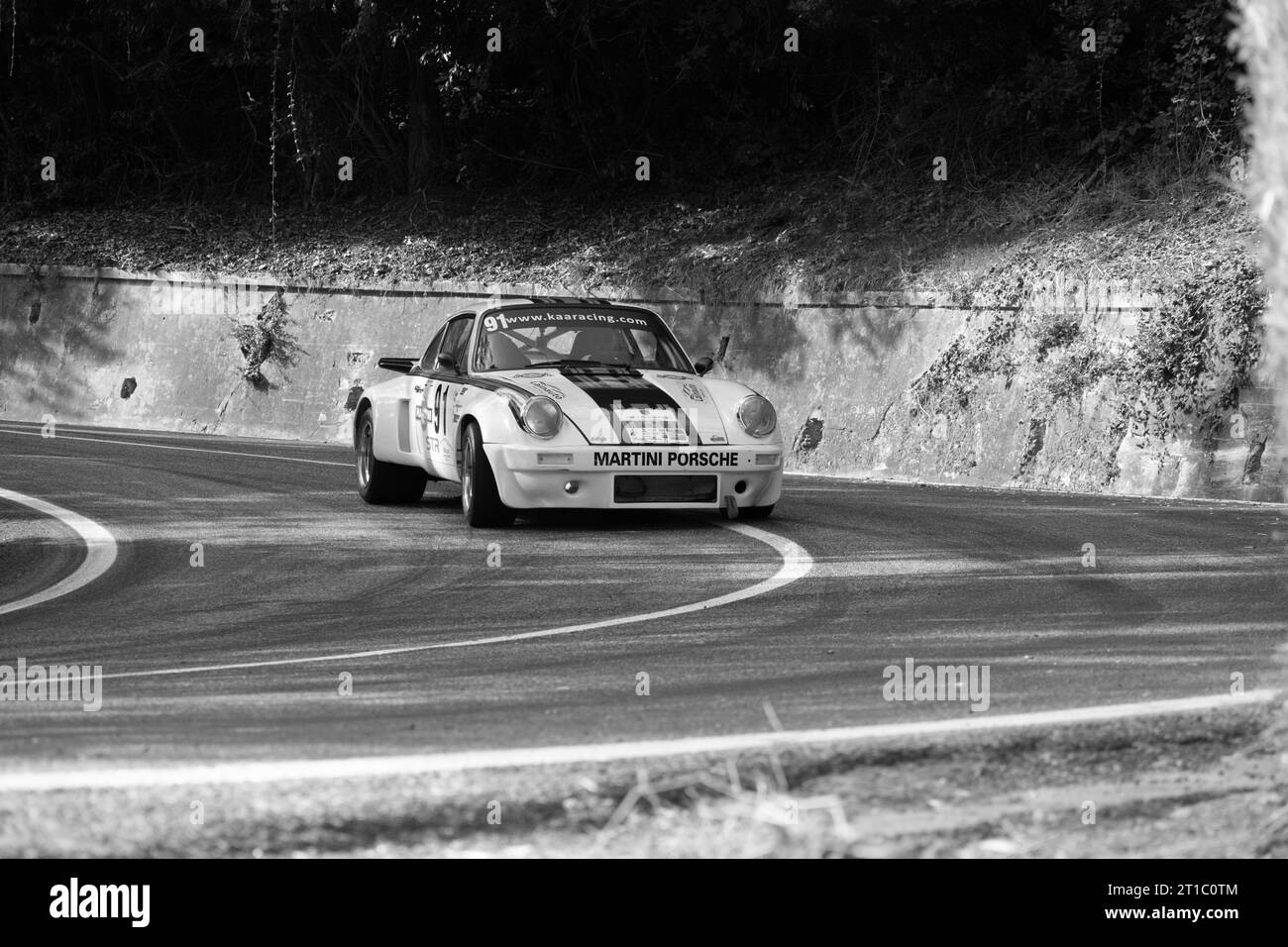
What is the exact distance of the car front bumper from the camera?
12.1 meters

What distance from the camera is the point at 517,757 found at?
209 inches

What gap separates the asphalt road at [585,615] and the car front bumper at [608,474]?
0.80ft

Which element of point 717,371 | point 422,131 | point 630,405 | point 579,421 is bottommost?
point 579,421

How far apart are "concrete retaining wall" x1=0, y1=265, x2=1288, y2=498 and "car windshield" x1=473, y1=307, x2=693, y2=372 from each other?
191 inches

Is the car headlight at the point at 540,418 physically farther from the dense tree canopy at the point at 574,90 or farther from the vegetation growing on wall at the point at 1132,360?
the dense tree canopy at the point at 574,90

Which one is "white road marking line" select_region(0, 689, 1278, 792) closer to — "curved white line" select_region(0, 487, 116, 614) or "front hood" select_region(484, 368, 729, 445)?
"curved white line" select_region(0, 487, 116, 614)

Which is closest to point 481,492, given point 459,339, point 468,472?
point 468,472

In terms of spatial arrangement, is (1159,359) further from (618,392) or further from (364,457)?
(364,457)

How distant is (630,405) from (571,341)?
1.33 m

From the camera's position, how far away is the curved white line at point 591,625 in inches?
298
